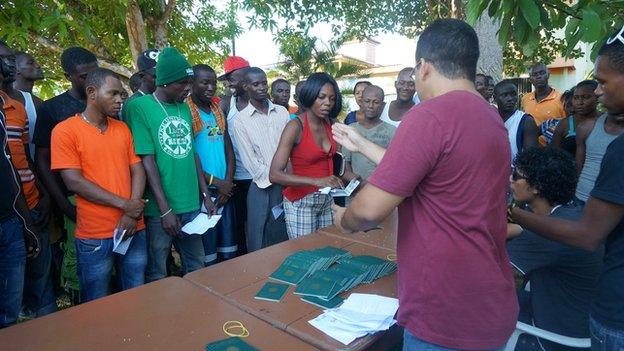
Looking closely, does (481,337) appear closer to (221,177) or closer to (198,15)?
(221,177)

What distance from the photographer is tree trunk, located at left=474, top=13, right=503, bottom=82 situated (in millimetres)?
5645

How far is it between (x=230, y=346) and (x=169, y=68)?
2.07m

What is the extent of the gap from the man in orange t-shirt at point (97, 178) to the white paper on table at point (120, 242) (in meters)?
0.01

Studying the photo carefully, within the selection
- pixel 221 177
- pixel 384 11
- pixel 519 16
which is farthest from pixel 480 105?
pixel 384 11

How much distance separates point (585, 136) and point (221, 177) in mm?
3181

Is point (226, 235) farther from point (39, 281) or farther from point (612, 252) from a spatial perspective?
point (612, 252)

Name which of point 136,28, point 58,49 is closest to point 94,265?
point 136,28

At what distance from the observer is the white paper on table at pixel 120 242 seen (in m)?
2.52

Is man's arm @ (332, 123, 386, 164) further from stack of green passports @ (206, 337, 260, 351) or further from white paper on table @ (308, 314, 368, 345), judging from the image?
stack of green passports @ (206, 337, 260, 351)

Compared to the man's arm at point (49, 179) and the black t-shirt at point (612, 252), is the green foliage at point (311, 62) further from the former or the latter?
the black t-shirt at point (612, 252)

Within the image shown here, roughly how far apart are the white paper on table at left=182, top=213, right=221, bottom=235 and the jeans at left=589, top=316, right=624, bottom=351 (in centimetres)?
225

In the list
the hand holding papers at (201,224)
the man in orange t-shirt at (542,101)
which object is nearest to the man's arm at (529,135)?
the man in orange t-shirt at (542,101)

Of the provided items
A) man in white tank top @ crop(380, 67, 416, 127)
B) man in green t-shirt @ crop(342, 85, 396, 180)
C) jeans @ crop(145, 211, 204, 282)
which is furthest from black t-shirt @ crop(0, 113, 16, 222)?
man in white tank top @ crop(380, 67, 416, 127)

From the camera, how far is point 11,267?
2.37 m
